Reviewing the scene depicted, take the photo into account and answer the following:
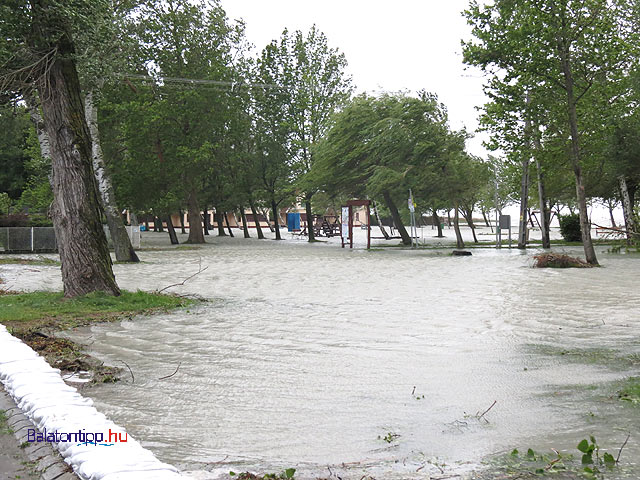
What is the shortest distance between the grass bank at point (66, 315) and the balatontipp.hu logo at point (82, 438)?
2.10 m

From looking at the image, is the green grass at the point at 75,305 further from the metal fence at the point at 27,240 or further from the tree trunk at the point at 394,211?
the tree trunk at the point at 394,211

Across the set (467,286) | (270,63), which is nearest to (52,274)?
(467,286)

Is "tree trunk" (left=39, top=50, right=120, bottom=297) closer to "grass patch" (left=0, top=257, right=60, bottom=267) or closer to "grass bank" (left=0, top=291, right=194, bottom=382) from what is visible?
"grass bank" (left=0, top=291, right=194, bottom=382)

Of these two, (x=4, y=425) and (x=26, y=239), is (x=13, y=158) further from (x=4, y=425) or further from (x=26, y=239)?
(x=4, y=425)

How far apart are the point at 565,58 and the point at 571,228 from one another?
2136 cm

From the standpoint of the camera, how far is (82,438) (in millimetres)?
3969

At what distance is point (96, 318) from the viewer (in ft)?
33.6

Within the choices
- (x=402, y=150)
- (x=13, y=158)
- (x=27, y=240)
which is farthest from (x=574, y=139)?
(x=13, y=158)

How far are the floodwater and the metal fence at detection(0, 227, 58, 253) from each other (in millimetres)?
18466

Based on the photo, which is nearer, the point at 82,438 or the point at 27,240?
the point at 82,438

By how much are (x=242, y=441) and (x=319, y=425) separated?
2.25 ft

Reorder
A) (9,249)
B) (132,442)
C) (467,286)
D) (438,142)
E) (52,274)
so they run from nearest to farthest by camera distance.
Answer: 1. (132,442)
2. (467,286)
3. (52,274)
4. (9,249)
5. (438,142)

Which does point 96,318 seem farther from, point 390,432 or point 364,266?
point 364,266

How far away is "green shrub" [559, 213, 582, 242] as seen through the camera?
4066 centimetres
